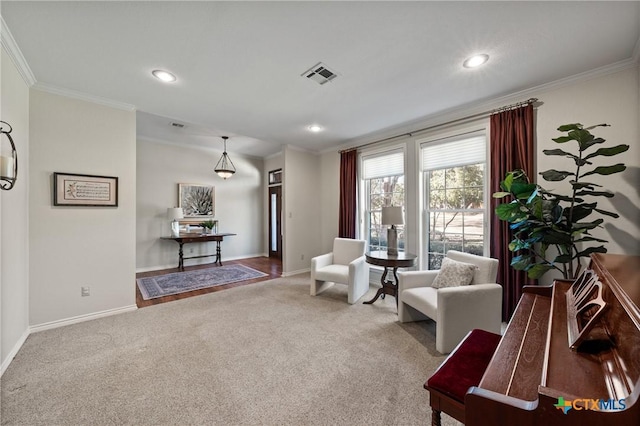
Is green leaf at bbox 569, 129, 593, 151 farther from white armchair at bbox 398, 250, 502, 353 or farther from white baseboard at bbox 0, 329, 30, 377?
white baseboard at bbox 0, 329, 30, 377

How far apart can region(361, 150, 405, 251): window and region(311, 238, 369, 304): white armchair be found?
72 cm

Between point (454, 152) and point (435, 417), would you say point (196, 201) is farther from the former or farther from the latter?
point (435, 417)

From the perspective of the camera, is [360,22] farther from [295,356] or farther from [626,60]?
[295,356]

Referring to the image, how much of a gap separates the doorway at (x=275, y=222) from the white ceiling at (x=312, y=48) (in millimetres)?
3808

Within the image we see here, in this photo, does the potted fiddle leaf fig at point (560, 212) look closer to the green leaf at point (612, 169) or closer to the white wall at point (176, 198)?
the green leaf at point (612, 169)

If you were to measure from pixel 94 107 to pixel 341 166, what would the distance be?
3.65m

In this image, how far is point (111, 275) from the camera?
10.0ft

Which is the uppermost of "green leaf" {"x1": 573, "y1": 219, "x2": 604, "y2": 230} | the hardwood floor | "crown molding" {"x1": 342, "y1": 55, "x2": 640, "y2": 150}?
"crown molding" {"x1": 342, "y1": 55, "x2": 640, "y2": 150}

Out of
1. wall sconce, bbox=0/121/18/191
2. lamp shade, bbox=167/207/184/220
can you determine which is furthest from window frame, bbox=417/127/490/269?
lamp shade, bbox=167/207/184/220

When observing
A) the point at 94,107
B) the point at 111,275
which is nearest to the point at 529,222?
the point at 111,275

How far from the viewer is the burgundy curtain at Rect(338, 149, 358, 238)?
15.4 feet

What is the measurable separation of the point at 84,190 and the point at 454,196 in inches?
182

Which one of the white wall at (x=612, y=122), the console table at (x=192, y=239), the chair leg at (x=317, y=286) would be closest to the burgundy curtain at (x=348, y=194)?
the chair leg at (x=317, y=286)

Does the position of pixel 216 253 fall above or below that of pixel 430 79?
below
